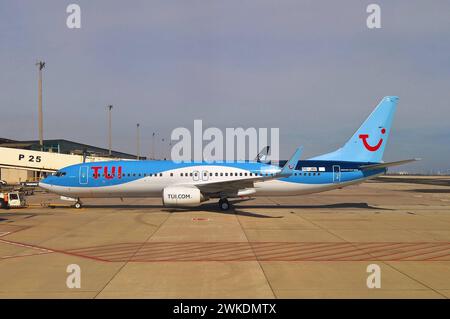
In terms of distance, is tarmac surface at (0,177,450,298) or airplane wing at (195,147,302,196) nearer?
tarmac surface at (0,177,450,298)

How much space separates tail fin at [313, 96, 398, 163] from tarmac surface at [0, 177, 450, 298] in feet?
25.0

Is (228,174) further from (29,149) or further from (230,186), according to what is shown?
(29,149)

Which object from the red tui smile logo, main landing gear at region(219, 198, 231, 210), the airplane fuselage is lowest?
main landing gear at region(219, 198, 231, 210)

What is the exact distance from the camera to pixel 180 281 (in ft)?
33.3

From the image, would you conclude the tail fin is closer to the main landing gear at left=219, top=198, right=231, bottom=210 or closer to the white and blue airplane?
the white and blue airplane

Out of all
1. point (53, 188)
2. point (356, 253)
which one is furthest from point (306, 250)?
point (53, 188)

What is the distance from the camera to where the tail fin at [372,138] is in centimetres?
2972

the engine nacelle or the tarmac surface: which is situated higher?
the engine nacelle

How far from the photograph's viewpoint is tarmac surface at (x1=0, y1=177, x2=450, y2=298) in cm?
952

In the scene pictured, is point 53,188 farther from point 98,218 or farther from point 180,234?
point 180,234

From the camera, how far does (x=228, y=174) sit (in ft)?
94.5

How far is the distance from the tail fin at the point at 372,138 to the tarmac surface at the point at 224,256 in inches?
301

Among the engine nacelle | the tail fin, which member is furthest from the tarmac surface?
the tail fin

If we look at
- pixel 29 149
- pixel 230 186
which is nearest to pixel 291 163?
pixel 230 186
